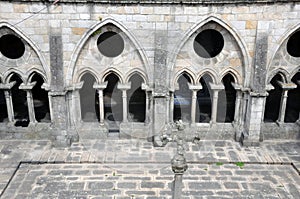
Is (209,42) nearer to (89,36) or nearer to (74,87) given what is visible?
(89,36)

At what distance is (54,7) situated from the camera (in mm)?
12422

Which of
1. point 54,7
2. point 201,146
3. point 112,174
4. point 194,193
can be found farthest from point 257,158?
point 54,7

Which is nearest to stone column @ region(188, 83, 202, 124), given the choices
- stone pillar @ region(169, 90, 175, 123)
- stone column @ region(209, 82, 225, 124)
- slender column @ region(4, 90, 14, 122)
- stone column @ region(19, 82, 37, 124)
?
stone column @ region(209, 82, 225, 124)

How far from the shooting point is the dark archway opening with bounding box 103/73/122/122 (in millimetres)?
15734

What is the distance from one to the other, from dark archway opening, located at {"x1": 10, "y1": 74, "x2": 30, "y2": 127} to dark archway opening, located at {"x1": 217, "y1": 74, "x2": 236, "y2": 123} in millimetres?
7648

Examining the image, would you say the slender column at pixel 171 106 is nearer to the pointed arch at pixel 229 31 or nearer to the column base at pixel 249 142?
the pointed arch at pixel 229 31

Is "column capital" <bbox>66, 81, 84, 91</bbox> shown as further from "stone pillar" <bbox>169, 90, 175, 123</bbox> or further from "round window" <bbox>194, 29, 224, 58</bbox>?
"round window" <bbox>194, 29, 224, 58</bbox>

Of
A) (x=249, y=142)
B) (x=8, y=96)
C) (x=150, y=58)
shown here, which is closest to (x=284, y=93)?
(x=249, y=142)

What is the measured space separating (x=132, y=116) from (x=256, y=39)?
6044mm

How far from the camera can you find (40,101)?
1695 cm

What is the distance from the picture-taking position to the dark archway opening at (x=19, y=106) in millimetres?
15109

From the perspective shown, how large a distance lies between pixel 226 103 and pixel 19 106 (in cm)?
894

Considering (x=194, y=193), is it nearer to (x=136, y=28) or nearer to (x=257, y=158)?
(x=257, y=158)

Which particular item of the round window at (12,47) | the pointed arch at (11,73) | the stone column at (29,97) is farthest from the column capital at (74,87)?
the round window at (12,47)
